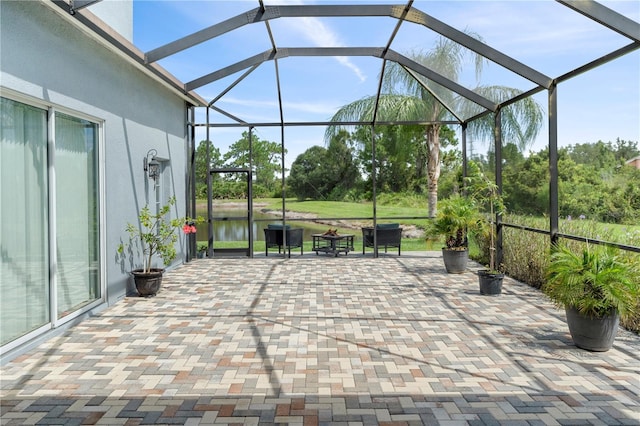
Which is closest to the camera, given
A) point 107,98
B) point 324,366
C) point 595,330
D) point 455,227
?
point 324,366

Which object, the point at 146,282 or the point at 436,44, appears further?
the point at 436,44

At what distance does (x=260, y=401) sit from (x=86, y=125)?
3971 mm

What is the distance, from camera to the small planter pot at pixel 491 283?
5.99 meters

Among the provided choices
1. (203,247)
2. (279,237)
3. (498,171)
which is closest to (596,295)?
(498,171)

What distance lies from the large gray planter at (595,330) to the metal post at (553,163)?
2.39 metres

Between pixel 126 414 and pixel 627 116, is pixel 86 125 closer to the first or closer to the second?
pixel 126 414

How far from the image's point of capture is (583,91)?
6.00 meters

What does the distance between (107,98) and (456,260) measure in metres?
5.82

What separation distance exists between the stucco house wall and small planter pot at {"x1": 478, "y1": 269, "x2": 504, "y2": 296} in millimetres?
4837

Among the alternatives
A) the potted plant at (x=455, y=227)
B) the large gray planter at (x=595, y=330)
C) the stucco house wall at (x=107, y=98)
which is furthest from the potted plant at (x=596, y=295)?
the stucco house wall at (x=107, y=98)

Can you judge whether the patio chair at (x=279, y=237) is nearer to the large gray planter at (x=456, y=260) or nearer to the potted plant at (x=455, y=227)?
the potted plant at (x=455, y=227)

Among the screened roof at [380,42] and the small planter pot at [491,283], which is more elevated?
the screened roof at [380,42]

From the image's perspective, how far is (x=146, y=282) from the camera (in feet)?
19.8

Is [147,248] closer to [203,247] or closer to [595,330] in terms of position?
[203,247]
